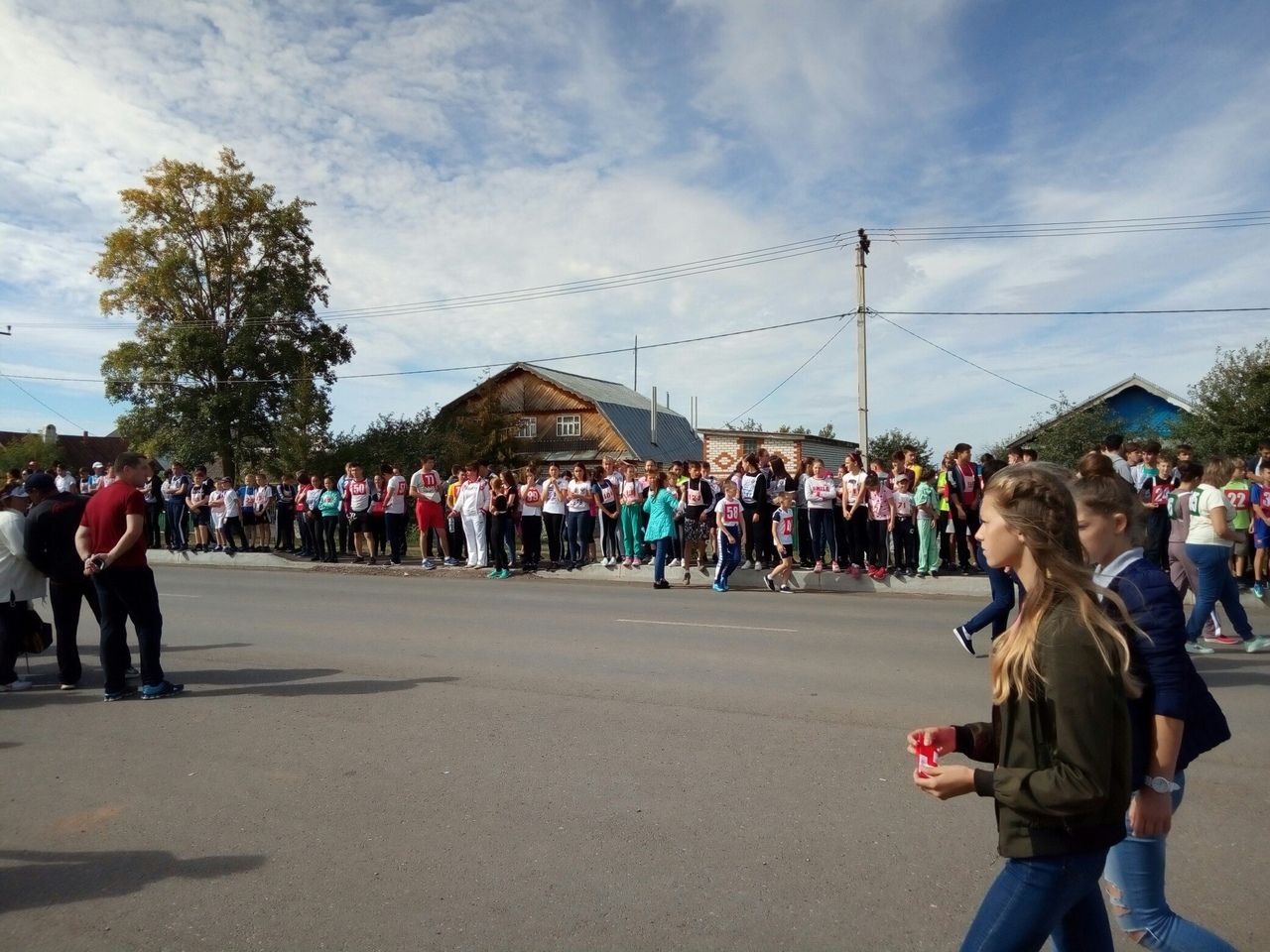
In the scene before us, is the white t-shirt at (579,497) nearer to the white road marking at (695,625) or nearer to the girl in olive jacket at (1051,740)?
the white road marking at (695,625)

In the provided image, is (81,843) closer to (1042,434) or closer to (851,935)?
(851,935)

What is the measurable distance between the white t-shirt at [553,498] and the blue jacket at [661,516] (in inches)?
94.9

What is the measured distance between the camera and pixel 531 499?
1733cm

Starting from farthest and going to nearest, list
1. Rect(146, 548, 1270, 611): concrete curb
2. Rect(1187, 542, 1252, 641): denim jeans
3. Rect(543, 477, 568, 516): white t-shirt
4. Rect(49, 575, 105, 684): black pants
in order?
Rect(543, 477, 568, 516): white t-shirt, Rect(146, 548, 1270, 611): concrete curb, Rect(1187, 542, 1252, 641): denim jeans, Rect(49, 575, 105, 684): black pants

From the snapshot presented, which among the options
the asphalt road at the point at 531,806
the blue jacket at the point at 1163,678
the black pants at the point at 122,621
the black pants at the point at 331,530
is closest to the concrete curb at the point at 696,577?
the black pants at the point at 331,530

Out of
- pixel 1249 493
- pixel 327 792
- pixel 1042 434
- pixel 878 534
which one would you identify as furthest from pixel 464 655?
pixel 1042 434

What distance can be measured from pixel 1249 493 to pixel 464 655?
423 inches

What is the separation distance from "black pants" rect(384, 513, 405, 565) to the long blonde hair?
1777cm

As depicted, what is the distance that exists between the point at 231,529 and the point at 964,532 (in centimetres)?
1611

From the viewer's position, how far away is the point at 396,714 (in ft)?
21.5

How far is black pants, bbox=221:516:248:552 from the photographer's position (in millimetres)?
21078

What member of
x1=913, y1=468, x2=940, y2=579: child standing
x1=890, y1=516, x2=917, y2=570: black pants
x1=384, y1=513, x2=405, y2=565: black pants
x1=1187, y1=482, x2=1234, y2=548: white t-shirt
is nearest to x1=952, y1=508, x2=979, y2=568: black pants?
x1=913, y1=468, x2=940, y2=579: child standing

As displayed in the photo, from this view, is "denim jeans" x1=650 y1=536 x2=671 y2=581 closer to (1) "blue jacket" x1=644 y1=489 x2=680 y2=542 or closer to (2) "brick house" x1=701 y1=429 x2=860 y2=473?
(1) "blue jacket" x1=644 y1=489 x2=680 y2=542

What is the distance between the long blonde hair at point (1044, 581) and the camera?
7.22 ft
